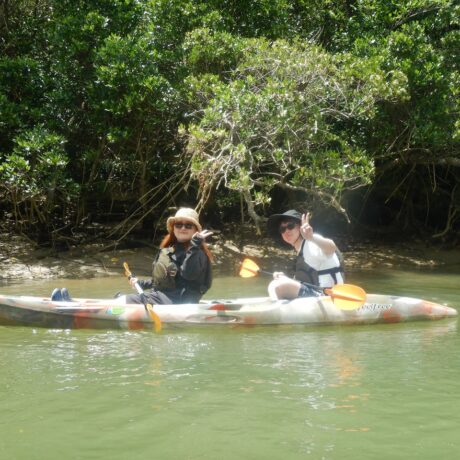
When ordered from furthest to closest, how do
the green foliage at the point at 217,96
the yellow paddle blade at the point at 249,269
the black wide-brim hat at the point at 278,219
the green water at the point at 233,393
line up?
the green foliage at the point at 217,96, the yellow paddle blade at the point at 249,269, the black wide-brim hat at the point at 278,219, the green water at the point at 233,393

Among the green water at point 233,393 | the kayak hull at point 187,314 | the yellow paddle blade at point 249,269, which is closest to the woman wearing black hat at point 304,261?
the kayak hull at point 187,314

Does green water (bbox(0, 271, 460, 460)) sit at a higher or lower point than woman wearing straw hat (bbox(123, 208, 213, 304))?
lower

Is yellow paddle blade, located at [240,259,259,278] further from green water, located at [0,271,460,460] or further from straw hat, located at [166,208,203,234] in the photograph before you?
straw hat, located at [166,208,203,234]

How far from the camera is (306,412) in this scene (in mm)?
3205

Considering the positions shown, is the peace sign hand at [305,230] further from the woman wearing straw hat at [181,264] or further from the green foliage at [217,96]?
the green foliage at [217,96]

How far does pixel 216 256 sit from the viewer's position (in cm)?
1011

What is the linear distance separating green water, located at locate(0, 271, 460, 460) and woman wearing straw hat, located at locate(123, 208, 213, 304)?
1.25 feet

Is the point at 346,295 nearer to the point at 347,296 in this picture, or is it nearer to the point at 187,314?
the point at 347,296

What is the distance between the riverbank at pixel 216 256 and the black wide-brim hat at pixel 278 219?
3.51 meters

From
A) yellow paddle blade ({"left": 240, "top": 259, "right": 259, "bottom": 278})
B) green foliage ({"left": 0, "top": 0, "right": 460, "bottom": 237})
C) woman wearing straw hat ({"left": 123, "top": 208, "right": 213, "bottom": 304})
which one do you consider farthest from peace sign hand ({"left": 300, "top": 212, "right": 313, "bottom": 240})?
green foliage ({"left": 0, "top": 0, "right": 460, "bottom": 237})

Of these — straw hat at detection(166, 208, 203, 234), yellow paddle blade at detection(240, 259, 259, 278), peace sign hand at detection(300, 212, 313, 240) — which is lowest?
yellow paddle blade at detection(240, 259, 259, 278)

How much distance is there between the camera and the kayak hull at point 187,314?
536cm

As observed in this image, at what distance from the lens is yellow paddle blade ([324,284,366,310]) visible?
5367 mm

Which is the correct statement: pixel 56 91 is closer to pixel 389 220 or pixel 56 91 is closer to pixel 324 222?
pixel 324 222
